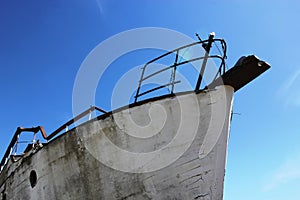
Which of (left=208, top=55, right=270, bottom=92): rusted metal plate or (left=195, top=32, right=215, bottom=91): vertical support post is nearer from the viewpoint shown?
(left=208, top=55, right=270, bottom=92): rusted metal plate

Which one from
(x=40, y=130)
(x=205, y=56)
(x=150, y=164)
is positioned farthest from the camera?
(x=40, y=130)

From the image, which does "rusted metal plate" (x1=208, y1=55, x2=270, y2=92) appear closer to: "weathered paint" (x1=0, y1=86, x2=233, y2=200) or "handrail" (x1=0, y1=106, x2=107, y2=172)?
"weathered paint" (x1=0, y1=86, x2=233, y2=200)

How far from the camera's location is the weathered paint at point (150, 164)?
4598 mm

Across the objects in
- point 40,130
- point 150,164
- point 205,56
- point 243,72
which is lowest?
point 150,164

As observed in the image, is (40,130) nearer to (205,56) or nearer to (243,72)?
(205,56)

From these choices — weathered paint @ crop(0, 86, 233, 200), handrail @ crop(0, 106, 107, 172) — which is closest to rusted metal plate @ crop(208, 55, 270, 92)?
weathered paint @ crop(0, 86, 233, 200)

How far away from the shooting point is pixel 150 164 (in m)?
4.78

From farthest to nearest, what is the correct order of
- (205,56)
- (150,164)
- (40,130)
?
(40,130), (205,56), (150,164)

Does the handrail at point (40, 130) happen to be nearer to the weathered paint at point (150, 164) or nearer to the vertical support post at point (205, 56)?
the weathered paint at point (150, 164)

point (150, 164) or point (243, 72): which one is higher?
point (243, 72)

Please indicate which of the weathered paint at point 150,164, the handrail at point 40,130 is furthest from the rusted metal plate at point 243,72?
the handrail at point 40,130

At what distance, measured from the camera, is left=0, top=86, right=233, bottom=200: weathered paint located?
4598mm

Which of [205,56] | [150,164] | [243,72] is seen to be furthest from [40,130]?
[243,72]

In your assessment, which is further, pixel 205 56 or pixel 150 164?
pixel 205 56
